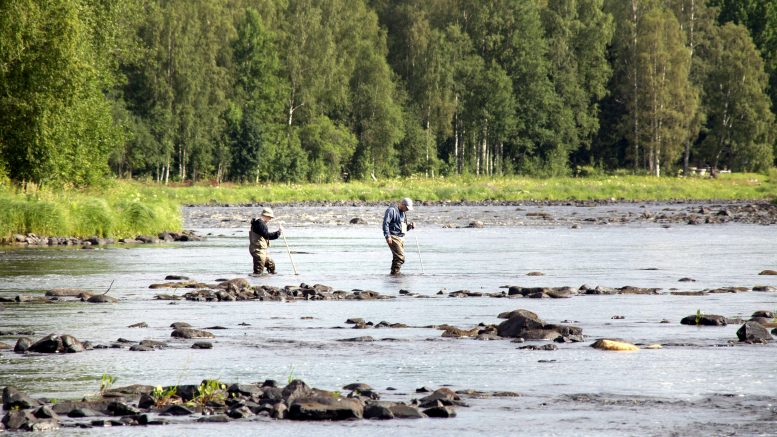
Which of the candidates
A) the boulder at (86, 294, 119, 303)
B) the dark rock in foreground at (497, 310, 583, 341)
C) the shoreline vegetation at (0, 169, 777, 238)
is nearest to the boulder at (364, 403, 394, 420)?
the dark rock in foreground at (497, 310, 583, 341)

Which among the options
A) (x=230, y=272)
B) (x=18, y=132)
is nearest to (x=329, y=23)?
(x=18, y=132)

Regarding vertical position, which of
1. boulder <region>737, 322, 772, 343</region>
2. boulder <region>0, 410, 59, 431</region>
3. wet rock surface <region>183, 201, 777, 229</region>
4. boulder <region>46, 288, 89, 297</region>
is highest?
boulder <region>0, 410, 59, 431</region>

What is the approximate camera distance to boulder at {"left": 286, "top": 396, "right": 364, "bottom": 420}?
11945mm

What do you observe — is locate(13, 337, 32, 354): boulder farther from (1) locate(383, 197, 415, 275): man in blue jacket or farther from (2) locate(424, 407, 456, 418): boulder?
(1) locate(383, 197, 415, 275): man in blue jacket

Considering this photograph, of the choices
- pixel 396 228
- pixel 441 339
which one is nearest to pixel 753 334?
pixel 441 339

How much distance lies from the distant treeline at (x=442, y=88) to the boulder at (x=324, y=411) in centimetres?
7169

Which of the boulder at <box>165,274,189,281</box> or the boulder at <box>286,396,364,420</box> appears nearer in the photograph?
the boulder at <box>286,396,364,420</box>

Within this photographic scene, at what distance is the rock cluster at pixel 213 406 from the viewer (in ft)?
38.5

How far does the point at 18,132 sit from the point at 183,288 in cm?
2569

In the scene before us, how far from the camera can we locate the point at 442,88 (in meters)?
110

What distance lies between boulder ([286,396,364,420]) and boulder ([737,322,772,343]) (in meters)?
7.47

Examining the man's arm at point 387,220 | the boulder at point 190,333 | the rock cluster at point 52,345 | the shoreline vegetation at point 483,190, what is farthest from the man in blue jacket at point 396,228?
the shoreline vegetation at point 483,190

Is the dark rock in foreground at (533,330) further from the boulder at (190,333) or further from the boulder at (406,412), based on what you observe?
the boulder at (406,412)

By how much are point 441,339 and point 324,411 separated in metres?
6.09
